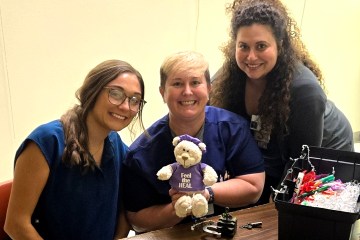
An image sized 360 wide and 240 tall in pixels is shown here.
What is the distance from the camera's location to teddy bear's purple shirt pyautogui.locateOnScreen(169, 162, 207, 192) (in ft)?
4.05

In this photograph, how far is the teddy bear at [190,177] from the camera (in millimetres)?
1213

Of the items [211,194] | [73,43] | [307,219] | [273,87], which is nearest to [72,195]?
[211,194]

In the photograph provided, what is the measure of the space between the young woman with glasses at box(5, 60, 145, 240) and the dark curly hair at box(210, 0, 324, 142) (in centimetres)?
56

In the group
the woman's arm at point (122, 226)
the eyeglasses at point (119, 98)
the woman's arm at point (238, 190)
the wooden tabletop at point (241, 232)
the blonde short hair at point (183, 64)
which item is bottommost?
→ the woman's arm at point (122, 226)

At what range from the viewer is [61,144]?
1304 millimetres

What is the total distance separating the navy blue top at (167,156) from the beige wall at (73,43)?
1013mm

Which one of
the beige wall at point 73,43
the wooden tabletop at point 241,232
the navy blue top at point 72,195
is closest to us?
the wooden tabletop at point 241,232

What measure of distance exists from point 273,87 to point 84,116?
2.70 ft

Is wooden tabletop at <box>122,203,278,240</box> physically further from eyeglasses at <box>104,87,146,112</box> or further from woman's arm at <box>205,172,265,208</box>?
eyeglasses at <box>104,87,146,112</box>

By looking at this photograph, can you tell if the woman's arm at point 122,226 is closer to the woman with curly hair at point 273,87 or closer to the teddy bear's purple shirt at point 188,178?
the teddy bear's purple shirt at point 188,178

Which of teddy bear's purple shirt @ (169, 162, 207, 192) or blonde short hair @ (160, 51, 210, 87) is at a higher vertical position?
blonde short hair @ (160, 51, 210, 87)

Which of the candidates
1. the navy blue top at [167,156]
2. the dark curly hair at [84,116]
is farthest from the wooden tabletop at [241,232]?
the dark curly hair at [84,116]

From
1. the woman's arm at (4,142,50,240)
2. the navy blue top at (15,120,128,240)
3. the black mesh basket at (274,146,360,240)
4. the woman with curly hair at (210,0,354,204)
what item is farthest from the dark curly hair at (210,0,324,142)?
the woman's arm at (4,142,50,240)

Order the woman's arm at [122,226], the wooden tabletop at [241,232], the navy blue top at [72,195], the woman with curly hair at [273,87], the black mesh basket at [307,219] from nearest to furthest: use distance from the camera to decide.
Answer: the black mesh basket at [307,219]
the wooden tabletop at [241,232]
the navy blue top at [72,195]
the woman's arm at [122,226]
the woman with curly hair at [273,87]
